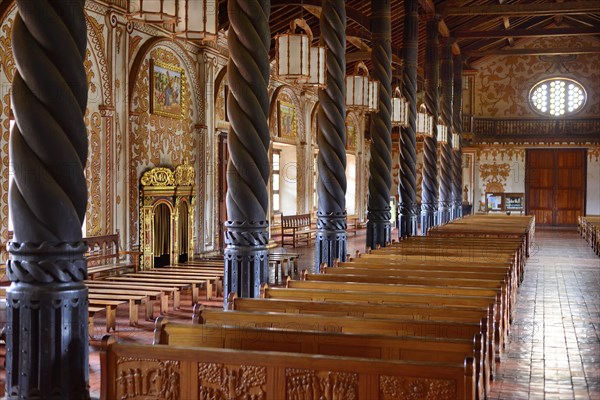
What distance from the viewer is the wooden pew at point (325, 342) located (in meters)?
4.50

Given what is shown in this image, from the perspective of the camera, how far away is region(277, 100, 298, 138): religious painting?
21.0m

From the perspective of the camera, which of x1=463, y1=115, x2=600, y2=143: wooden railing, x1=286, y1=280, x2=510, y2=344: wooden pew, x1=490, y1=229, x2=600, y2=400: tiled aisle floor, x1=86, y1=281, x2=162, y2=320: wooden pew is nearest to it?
x1=490, y1=229, x2=600, y2=400: tiled aisle floor

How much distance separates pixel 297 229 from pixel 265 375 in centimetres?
1738

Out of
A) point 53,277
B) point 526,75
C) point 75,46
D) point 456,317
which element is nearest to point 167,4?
point 75,46

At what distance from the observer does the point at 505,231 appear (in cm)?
1694

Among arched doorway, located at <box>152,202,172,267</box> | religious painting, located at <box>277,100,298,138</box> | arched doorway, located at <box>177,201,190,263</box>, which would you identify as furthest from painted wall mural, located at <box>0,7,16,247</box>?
religious painting, located at <box>277,100,298,138</box>

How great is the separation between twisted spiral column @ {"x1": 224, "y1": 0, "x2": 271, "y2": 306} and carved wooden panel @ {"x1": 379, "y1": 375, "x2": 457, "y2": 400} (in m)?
3.34

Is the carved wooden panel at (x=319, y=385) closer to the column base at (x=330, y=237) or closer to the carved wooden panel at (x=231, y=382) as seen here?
the carved wooden panel at (x=231, y=382)

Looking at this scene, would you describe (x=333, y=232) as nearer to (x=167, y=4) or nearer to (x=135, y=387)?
(x=167, y=4)

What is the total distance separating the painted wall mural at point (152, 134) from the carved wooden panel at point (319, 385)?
9.85m

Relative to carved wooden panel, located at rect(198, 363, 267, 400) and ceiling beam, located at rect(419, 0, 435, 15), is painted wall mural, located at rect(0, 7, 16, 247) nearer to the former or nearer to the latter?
carved wooden panel, located at rect(198, 363, 267, 400)

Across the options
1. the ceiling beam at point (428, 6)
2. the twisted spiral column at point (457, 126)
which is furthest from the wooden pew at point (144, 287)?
the twisted spiral column at point (457, 126)

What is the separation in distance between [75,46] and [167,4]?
214 centimetres

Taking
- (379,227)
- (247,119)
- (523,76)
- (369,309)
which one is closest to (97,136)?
(379,227)
